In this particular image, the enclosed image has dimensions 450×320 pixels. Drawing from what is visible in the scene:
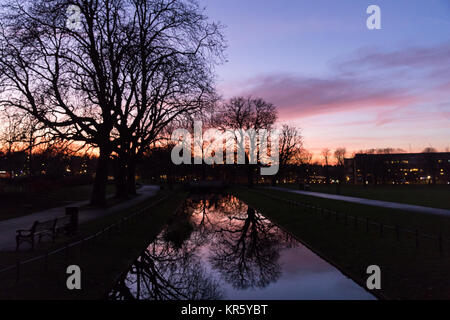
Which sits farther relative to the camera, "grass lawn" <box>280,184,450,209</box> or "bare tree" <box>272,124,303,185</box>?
"bare tree" <box>272,124,303,185</box>

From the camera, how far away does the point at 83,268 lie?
11406 millimetres

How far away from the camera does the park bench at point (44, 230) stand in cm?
1357

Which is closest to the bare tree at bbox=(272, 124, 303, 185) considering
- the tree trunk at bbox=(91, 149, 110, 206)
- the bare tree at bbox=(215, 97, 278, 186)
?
the bare tree at bbox=(215, 97, 278, 186)

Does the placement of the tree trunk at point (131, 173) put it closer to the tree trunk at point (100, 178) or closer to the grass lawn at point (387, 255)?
the tree trunk at point (100, 178)

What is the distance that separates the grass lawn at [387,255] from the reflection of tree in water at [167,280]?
4.67m

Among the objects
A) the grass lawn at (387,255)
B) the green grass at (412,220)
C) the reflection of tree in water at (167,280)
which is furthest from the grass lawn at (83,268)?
the green grass at (412,220)

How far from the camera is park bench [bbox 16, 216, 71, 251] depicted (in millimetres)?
13575

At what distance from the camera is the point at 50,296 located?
893cm

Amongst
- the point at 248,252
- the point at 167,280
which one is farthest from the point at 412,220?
the point at 167,280

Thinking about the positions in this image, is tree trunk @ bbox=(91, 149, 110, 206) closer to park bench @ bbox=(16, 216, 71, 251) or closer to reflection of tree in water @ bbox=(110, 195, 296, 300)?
reflection of tree in water @ bbox=(110, 195, 296, 300)

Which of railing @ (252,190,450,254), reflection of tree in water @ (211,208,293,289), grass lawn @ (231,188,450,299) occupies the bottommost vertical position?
reflection of tree in water @ (211,208,293,289)

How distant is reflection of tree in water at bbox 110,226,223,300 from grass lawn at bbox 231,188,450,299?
467 cm

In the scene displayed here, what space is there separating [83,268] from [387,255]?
405 inches

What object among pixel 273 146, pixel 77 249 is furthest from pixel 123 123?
pixel 273 146
